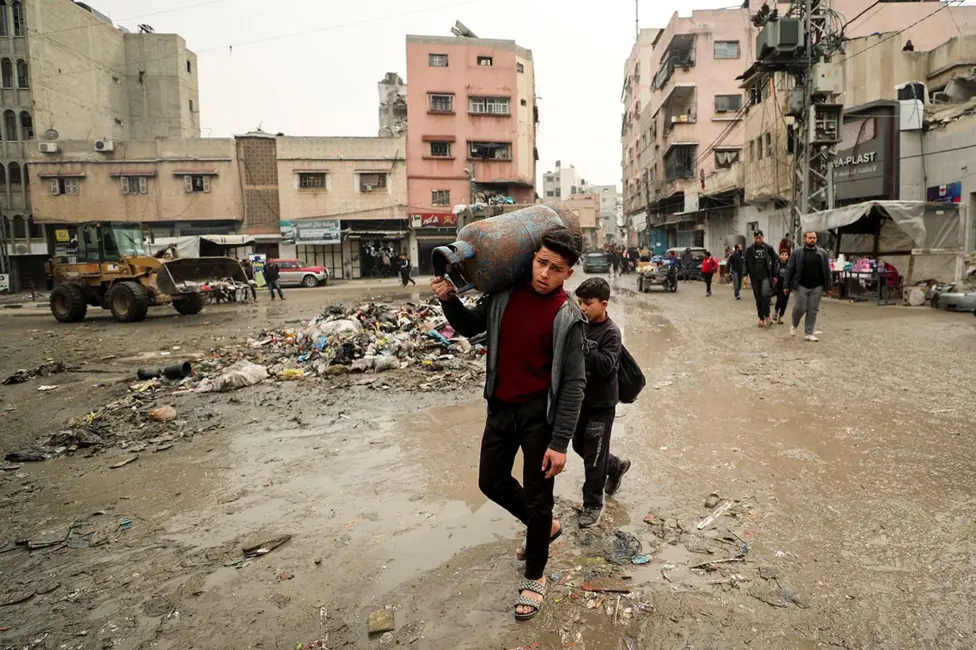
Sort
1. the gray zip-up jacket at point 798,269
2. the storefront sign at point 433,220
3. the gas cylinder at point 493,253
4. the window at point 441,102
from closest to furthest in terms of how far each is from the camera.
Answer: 1. the gas cylinder at point 493,253
2. the gray zip-up jacket at point 798,269
3. the storefront sign at point 433,220
4. the window at point 441,102

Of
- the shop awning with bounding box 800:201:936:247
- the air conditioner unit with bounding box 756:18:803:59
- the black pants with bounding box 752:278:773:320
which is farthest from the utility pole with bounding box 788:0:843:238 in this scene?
the black pants with bounding box 752:278:773:320

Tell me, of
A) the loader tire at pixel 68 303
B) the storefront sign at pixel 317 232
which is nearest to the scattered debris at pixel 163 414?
the loader tire at pixel 68 303

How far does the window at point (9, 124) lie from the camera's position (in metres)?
35.5

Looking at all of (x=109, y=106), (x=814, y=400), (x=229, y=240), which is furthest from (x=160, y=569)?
(x=109, y=106)

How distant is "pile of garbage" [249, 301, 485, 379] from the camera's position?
834cm

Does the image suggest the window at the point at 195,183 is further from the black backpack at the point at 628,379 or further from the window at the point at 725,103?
the black backpack at the point at 628,379

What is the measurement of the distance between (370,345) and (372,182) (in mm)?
31097

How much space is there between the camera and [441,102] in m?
40.1

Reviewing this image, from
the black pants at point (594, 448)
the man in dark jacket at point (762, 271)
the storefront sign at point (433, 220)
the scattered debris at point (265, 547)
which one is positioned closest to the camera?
the scattered debris at point (265, 547)

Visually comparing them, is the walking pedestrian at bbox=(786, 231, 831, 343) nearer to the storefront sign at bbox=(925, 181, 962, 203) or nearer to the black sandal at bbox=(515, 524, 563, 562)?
the black sandal at bbox=(515, 524, 563, 562)

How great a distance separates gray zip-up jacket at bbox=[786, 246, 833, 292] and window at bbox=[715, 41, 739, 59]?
1452 inches

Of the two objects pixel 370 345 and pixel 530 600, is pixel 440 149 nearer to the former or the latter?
pixel 370 345

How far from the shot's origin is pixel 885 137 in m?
18.2

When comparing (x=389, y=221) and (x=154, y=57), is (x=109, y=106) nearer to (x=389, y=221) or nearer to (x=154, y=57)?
(x=154, y=57)
